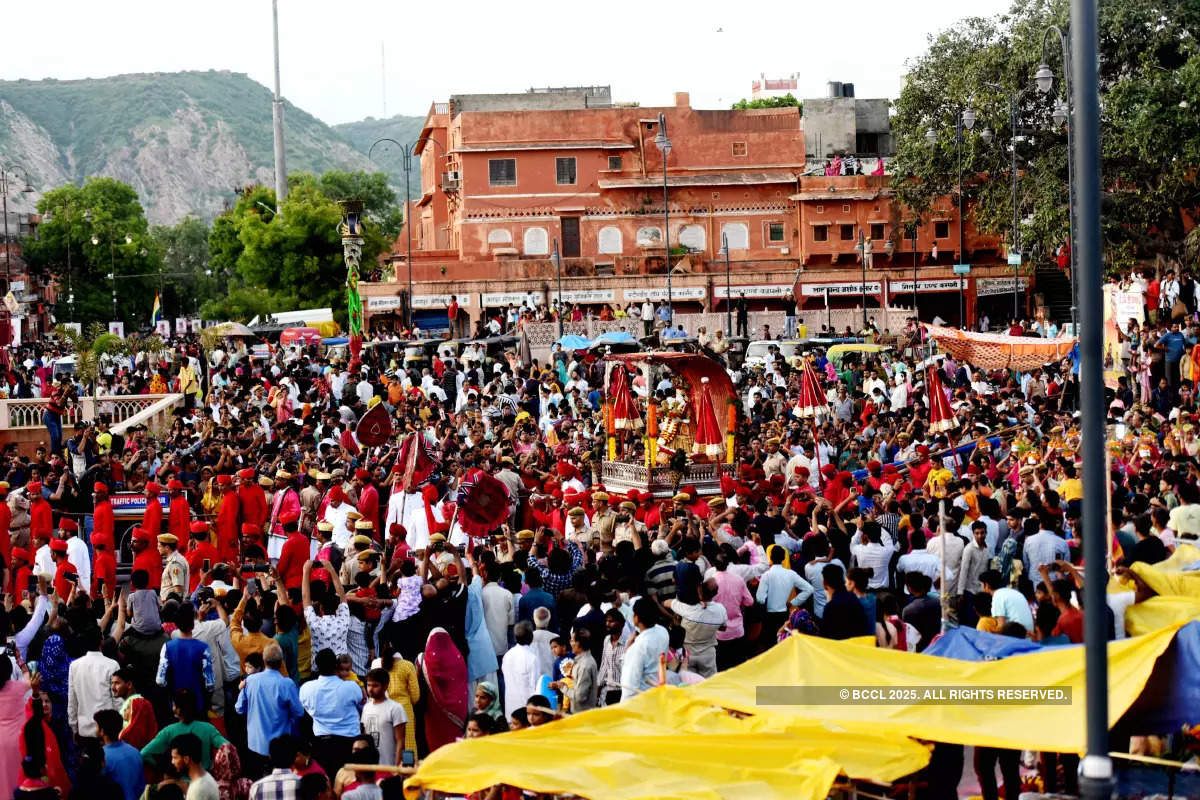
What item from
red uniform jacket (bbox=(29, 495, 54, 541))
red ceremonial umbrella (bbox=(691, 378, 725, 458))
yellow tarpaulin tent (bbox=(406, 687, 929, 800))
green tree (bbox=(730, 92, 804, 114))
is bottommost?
yellow tarpaulin tent (bbox=(406, 687, 929, 800))

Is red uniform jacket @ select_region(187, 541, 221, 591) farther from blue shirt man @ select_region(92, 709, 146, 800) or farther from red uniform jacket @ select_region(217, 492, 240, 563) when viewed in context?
blue shirt man @ select_region(92, 709, 146, 800)

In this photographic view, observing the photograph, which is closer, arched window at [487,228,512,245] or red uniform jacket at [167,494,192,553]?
red uniform jacket at [167,494,192,553]

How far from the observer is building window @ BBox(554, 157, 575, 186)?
187 feet

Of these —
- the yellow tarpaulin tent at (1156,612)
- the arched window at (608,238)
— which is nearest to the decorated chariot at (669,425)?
the yellow tarpaulin tent at (1156,612)

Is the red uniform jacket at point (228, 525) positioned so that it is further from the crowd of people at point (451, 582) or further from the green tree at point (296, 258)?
the green tree at point (296, 258)

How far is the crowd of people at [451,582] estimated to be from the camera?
31.6ft

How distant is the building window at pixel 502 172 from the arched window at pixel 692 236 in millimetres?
5970

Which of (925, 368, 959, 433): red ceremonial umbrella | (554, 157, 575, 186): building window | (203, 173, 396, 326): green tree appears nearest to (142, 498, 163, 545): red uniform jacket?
(925, 368, 959, 433): red ceremonial umbrella

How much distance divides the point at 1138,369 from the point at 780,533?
11533mm

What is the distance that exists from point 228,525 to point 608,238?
41.3 metres

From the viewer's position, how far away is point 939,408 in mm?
20188


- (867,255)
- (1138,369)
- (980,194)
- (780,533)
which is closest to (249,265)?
(867,255)

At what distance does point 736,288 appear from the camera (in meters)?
53.7

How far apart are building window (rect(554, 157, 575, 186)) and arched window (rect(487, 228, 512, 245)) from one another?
2499 millimetres
